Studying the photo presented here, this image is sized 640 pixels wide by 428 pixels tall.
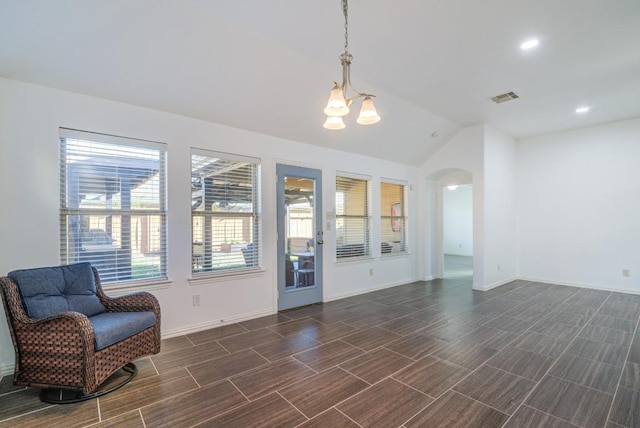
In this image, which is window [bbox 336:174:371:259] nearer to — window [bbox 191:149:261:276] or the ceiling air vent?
window [bbox 191:149:261:276]

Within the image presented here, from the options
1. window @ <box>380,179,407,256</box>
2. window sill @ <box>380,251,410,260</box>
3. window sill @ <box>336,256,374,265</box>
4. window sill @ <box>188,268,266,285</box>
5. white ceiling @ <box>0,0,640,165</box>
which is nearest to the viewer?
white ceiling @ <box>0,0,640,165</box>

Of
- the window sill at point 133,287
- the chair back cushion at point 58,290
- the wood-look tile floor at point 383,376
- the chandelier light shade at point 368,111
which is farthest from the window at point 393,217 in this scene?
the chair back cushion at point 58,290

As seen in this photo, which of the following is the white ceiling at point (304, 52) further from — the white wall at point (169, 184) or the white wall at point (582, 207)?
the white wall at point (582, 207)

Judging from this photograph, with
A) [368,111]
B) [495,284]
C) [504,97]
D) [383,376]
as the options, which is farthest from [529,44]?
[495,284]

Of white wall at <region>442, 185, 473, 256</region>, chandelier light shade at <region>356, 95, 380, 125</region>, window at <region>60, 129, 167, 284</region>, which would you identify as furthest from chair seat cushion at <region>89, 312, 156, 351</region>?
white wall at <region>442, 185, 473, 256</region>

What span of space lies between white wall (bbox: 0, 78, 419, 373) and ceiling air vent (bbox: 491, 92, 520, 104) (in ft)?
7.25

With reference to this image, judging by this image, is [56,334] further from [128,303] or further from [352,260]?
[352,260]

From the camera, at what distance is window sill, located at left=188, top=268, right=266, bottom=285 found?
11.9 ft

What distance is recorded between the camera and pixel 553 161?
6242 mm

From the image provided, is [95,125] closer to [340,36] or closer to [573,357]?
[340,36]

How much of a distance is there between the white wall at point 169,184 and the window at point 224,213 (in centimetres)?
11

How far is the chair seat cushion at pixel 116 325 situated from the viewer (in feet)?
7.55

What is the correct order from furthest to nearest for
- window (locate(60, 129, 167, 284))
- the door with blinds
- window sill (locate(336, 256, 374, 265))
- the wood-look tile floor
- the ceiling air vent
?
window sill (locate(336, 256, 374, 265)), the door with blinds, the ceiling air vent, window (locate(60, 129, 167, 284)), the wood-look tile floor

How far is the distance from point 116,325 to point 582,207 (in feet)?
25.1
